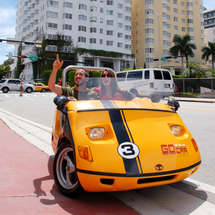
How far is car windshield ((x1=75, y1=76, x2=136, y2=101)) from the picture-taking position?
3.38m

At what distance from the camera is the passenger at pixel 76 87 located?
11.5 ft

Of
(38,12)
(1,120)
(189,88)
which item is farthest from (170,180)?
(38,12)

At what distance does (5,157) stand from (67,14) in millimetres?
55233

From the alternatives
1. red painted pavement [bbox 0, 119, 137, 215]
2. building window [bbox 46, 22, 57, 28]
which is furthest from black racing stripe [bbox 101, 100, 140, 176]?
building window [bbox 46, 22, 57, 28]

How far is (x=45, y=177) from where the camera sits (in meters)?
3.35

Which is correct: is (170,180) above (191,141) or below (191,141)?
below

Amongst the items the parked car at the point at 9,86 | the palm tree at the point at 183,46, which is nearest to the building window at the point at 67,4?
the palm tree at the point at 183,46

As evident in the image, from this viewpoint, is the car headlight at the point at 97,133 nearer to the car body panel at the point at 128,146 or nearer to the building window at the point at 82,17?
the car body panel at the point at 128,146

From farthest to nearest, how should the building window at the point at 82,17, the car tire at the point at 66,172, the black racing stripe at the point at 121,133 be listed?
the building window at the point at 82,17 < the car tire at the point at 66,172 < the black racing stripe at the point at 121,133

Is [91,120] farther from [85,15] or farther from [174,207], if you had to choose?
[85,15]

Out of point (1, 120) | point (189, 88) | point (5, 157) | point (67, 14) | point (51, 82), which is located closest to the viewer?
point (51, 82)

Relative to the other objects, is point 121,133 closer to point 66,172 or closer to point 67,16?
point 66,172

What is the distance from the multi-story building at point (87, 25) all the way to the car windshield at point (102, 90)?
51189mm

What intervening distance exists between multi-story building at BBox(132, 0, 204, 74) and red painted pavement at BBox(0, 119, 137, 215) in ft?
198
